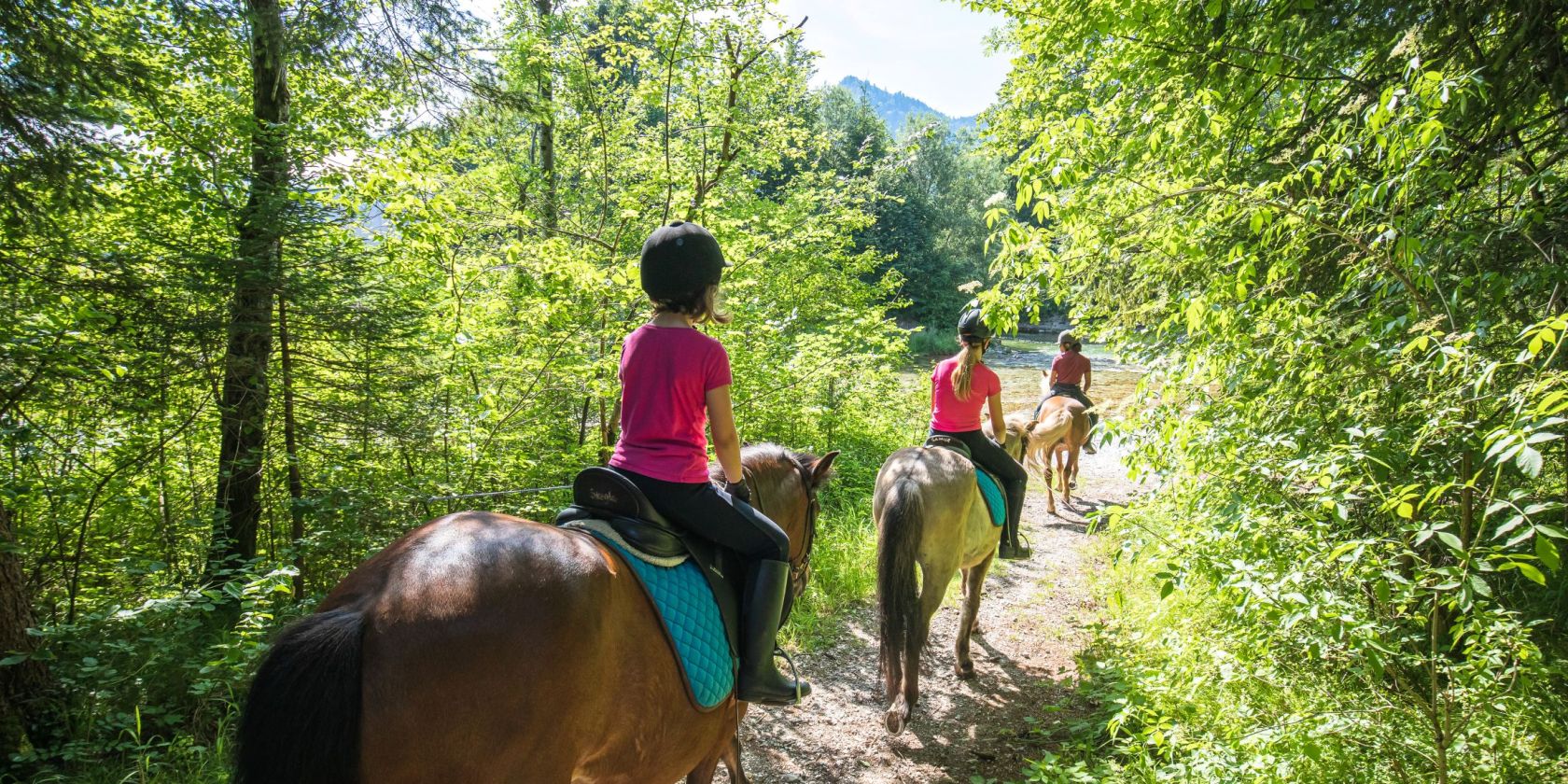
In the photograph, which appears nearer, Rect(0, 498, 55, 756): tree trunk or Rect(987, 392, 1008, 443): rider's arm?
Rect(0, 498, 55, 756): tree trunk

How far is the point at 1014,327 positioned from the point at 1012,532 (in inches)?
88.6

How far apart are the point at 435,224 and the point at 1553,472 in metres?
7.02

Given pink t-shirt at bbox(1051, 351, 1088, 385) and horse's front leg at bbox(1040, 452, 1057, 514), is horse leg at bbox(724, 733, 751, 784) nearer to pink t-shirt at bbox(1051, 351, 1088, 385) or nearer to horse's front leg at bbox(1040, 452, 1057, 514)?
horse's front leg at bbox(1040, 452, 1057, 514)

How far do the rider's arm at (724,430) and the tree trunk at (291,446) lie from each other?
3.28m

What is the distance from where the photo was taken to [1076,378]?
1095cm

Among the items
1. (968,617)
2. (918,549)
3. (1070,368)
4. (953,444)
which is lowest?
(968,617)

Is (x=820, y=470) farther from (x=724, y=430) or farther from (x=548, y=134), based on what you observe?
(x=548, y=134)

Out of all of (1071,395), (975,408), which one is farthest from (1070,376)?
(975,408)

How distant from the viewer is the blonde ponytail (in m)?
5.19

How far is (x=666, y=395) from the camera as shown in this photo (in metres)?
2.67

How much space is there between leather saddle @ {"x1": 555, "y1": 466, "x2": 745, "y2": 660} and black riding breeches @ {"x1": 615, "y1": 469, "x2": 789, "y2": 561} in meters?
0.05

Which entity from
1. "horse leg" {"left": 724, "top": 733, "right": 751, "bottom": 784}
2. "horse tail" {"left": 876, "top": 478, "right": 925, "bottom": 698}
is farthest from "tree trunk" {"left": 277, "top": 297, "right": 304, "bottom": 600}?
"horse tail" {"left": 876, "top": 478, "right": 925, "bottom": 698}

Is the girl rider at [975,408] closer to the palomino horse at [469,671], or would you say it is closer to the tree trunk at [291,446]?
the palomino horse at [469,671]

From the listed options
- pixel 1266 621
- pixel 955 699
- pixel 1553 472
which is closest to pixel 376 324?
pixel 955 699
